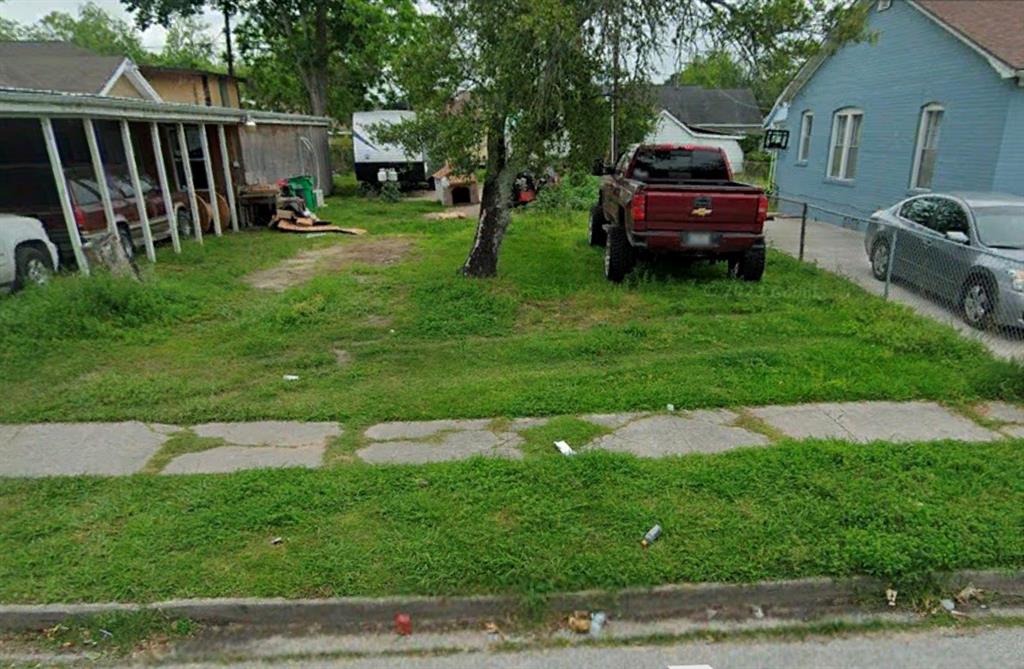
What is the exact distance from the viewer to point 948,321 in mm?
7371

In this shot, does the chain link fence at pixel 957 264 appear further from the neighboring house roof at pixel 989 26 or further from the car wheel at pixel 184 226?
the car wheel at pixel 184 226

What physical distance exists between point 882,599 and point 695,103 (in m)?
44.1

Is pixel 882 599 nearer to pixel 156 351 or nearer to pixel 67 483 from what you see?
pixel 67 483

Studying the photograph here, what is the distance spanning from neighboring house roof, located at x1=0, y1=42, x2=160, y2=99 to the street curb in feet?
53.2

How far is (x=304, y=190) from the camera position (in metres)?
18.3

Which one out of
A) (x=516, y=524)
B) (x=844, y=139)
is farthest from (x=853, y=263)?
(x=516, y=524)

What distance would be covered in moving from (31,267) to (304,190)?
10719 millimetres

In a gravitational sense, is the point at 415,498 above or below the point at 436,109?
below

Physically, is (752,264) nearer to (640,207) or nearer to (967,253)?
(640,207)

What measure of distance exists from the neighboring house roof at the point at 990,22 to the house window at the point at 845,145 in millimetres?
2851

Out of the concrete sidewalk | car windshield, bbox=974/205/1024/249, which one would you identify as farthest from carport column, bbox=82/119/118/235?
car windshield, bbox=974/205/1024/249

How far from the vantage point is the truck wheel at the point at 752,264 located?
866 centimetres

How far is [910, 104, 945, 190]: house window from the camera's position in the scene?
1262cm

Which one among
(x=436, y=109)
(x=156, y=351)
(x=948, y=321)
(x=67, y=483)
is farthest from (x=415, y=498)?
(x=948, y=321)
